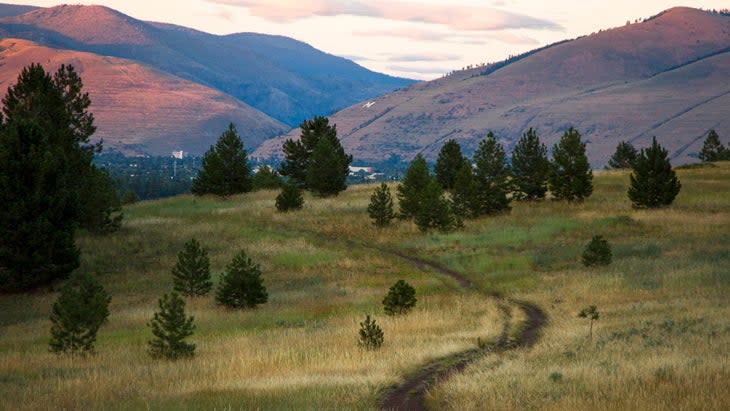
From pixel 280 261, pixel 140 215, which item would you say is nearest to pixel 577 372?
pixel 280 261

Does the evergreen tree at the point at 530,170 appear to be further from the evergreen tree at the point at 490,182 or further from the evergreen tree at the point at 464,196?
the evergreen tree at the point at 464,196

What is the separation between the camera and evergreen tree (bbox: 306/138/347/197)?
65.5m

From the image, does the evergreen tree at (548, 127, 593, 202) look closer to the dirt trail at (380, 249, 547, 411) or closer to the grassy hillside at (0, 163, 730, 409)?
the grassy hillside at (0, 163, 730, 409)

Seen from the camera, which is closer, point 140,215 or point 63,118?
point 63,118

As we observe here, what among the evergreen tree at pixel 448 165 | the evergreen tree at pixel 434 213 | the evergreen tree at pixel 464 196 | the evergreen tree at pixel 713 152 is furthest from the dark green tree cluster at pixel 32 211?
the evergreen tree at pixel 713 152

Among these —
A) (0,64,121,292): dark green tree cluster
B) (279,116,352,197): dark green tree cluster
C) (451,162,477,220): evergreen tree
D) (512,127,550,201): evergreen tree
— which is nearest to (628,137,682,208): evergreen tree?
(512,127,550,201): evergreen tree

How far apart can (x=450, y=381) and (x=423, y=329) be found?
9.00 meters

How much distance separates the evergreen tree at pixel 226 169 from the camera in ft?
223

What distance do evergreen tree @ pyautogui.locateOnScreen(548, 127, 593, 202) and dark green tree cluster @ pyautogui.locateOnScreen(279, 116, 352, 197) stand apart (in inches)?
769

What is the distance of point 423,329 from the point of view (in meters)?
24.1

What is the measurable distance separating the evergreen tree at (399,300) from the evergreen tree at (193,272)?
9861 mm

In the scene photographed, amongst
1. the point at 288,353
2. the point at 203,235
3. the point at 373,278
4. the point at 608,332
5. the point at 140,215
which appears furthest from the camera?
the point at 140,215

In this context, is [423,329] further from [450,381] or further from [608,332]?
[450,381]

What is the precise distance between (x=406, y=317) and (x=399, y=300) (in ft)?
3.98
